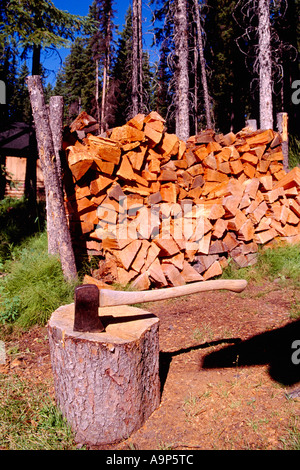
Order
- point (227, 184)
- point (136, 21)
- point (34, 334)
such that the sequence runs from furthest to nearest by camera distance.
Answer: point (136, 21) → point (227, 184) → point (34, 334)

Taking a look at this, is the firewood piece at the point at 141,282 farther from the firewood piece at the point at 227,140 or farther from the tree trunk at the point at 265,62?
the tree trunk at the point at 265,62

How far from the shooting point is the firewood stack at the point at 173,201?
418 centimetres

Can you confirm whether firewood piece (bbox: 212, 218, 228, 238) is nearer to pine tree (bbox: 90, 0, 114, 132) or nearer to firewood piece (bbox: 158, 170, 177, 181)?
firewood piece (bbox: 158, 170, 177, 181)

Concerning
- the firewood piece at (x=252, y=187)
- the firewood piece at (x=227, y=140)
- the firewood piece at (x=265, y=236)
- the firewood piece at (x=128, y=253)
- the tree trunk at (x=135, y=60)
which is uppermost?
the tree trunk at (x=135, y=60)

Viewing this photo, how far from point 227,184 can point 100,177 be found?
71.4 inches

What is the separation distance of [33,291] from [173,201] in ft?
6.74

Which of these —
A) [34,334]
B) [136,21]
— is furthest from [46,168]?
[136,21]

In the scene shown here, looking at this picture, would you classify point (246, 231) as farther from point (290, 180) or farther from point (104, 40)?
point (104, 40)

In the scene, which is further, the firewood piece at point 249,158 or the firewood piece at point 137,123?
the firewood piece at point 249,158

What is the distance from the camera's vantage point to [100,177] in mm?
4168

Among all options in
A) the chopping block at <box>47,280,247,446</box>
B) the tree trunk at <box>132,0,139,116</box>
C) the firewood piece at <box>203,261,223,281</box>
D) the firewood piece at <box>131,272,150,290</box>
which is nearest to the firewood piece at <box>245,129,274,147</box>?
the firewood piece at <box>203,261,223,281</box>

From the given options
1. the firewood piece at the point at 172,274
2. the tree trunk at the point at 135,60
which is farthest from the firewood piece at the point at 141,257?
the tree trunk at the point at 135,60

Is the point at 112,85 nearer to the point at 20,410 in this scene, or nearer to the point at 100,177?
the point at 100,177

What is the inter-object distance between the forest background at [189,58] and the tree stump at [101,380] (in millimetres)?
6554
